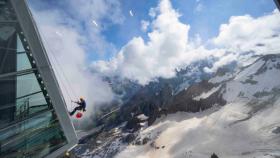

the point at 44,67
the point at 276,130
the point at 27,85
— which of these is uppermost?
the point at 44,67

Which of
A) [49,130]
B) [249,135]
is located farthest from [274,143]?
[49,130]

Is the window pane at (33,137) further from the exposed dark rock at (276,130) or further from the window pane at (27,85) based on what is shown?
the exposed dark rock at (276,130)

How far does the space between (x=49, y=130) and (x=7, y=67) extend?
4087 millimetres

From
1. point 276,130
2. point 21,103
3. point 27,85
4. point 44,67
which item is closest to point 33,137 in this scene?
point 21,103

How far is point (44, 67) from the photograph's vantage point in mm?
14656

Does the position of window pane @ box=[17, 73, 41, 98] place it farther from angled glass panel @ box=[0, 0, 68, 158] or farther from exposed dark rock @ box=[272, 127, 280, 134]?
exposed dark rock @ box=[272, 127, 280, 134]

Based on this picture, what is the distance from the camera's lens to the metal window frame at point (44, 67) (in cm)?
1386

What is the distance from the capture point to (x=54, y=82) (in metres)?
15.0

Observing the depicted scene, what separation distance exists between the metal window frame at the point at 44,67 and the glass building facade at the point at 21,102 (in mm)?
158

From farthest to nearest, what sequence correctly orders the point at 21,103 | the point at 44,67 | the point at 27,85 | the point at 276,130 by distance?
the point at 276,130, the point at 44,67, the point at 27,85, the point at 21,103

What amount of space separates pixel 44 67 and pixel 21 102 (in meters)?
2.39

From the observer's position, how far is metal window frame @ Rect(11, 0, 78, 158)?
45.5ft

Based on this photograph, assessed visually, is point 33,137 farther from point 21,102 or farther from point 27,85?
point 27,85

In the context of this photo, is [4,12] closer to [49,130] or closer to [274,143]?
[49,130]
